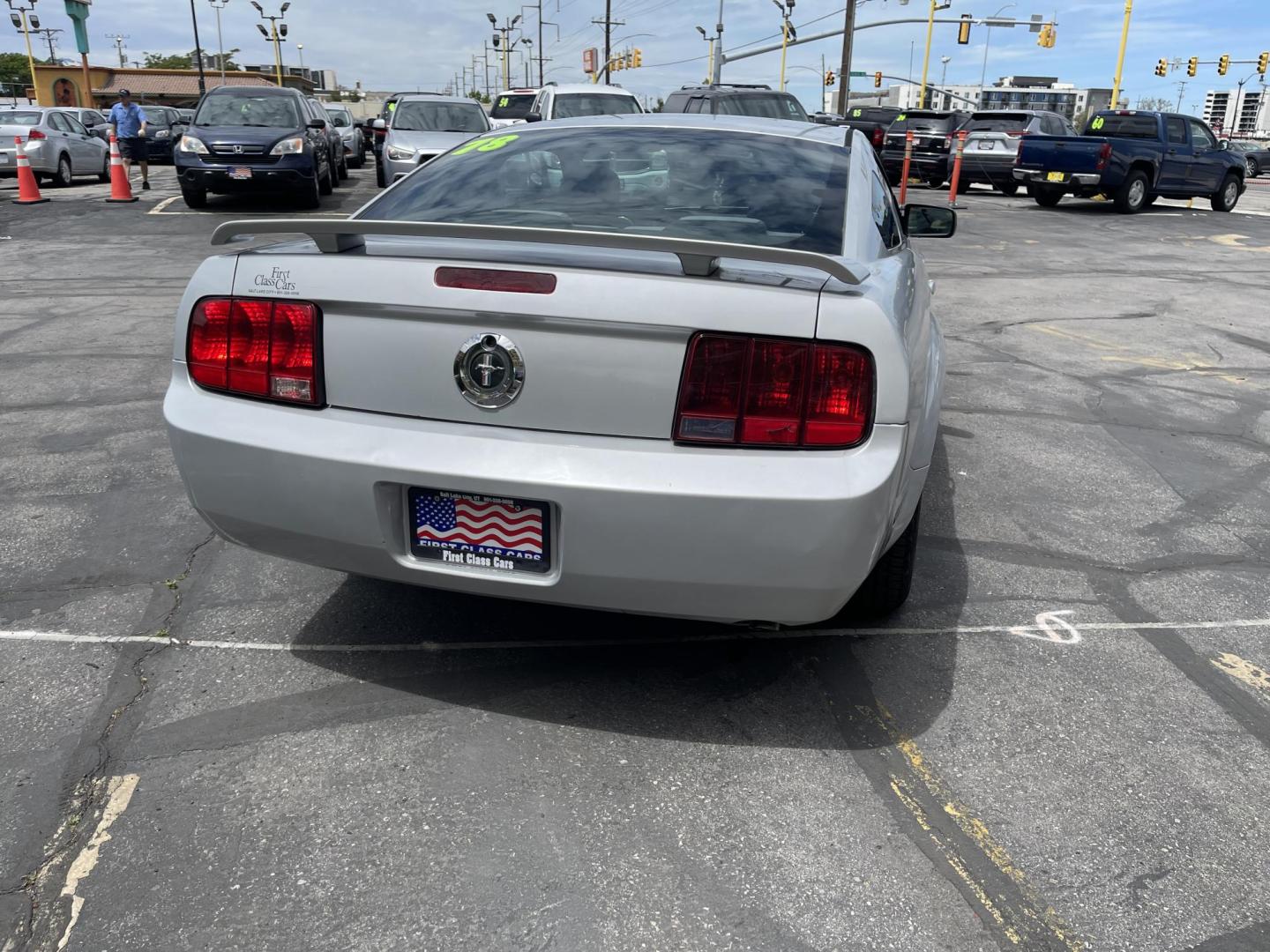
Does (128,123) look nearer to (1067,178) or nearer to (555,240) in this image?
(1067,178)

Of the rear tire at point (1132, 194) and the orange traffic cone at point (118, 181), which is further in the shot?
the rear tire at point (1132, 194)

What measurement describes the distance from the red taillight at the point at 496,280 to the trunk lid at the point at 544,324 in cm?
2

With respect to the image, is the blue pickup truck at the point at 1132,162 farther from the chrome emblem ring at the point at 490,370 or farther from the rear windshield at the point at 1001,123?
the chrome emblem ring at the point at 490,370

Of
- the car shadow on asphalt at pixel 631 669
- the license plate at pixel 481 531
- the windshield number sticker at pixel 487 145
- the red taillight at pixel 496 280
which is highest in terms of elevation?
the windshield number sticker at pixel 487 145

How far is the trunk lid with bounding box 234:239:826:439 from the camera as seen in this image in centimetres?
248

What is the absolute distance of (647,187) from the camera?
3520mm

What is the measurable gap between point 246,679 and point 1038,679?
227 centimetres

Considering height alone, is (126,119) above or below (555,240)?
below

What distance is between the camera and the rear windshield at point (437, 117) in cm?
1691

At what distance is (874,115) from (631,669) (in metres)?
31.2

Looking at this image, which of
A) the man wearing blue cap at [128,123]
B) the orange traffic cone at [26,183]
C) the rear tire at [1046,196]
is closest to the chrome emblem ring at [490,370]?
the orange traffic cone at [26,183]

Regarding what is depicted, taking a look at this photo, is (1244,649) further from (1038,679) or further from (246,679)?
(246,679)

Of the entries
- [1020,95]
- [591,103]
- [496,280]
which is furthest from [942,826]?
[1020,95]

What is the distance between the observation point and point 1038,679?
3205mm
